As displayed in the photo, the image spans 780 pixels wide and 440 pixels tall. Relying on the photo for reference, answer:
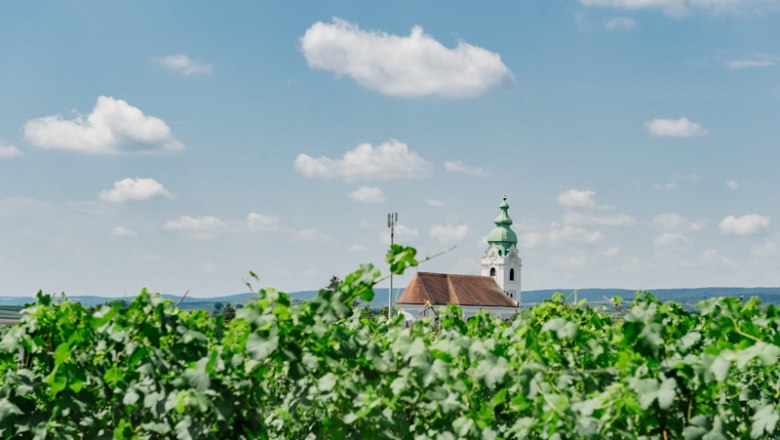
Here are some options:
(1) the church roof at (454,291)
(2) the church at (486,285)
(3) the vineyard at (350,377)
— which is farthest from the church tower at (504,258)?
(3) the vineyard at (350,377)

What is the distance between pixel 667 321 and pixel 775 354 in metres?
1.90

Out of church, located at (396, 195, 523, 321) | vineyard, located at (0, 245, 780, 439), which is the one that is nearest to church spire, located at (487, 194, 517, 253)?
church, located at (396, 195, 523, 321)

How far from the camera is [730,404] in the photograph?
3.74 m

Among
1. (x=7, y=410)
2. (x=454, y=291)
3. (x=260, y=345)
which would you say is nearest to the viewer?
(x=260, y=345)

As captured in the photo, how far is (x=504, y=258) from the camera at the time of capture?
10931 centimetres

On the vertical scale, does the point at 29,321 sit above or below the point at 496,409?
above

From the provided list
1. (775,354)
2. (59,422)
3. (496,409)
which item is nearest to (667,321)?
(496,409)

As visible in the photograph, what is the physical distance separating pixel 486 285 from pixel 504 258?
52.3ft

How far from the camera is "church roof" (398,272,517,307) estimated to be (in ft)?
278

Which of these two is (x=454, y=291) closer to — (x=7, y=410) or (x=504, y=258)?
(x=504, y=258)


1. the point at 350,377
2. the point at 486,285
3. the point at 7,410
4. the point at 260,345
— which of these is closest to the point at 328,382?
the point at 350,377

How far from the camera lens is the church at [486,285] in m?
85.0

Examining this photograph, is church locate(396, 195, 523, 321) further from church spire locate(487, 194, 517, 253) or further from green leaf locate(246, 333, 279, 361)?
green leaf locate(246, 333, 279, 361)

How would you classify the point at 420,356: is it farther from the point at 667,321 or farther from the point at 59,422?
the point at 667,321
